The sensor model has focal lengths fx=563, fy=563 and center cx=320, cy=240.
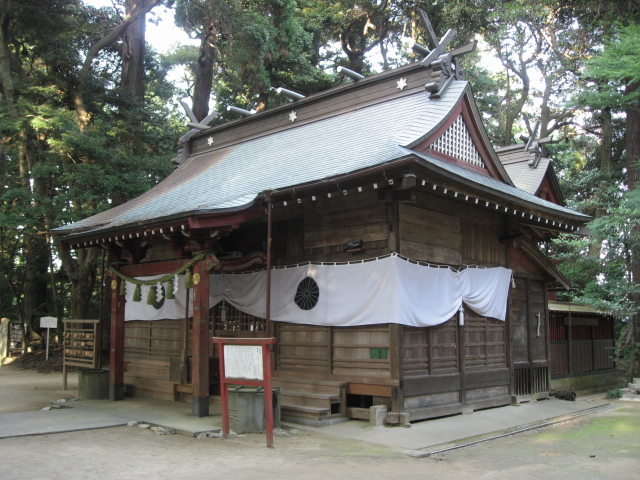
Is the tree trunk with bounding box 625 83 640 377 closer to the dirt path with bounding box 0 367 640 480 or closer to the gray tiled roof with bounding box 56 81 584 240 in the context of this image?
the gray tiled roof with bounding box 56 81 584 240

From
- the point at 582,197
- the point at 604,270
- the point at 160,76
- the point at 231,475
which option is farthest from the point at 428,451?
the point at 160,76

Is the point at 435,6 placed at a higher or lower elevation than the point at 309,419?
higher

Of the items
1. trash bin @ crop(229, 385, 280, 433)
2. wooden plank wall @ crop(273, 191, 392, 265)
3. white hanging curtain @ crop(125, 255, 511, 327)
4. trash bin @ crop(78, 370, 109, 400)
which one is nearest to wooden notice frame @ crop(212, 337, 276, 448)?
trash bin @ crop(229, 385, 280, 433)

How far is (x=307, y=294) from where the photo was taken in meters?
10.1

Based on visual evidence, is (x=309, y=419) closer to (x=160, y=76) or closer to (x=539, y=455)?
(x=539, y=455)

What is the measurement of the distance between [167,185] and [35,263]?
12.0 metres

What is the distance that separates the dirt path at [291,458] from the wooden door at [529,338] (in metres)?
3.50

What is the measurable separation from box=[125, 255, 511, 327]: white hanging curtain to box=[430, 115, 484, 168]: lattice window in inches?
91.0

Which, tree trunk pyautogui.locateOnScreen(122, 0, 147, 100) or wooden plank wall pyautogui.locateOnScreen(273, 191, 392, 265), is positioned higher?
tree trunk pyautogui.locateOnScreen(122, 0, 147, 100)

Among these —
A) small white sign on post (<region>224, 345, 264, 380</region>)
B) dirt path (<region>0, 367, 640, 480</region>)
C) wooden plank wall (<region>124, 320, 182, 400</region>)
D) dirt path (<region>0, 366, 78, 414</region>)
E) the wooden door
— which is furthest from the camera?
the wooden door

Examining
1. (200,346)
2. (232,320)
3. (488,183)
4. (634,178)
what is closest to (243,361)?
(200,346)

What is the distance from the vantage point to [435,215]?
33.4 ft

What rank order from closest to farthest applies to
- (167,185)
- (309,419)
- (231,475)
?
(231,475) < (309,419) < (167,185)

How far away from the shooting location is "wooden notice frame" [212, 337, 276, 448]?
7584 mm
